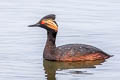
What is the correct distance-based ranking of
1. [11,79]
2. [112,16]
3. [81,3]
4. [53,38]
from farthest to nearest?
1. [81,3]
2. [112,16]
3. [53,38]
4. [11,79]

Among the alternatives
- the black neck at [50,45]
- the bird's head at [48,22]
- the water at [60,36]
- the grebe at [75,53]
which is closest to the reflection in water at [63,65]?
the water at [60,36]

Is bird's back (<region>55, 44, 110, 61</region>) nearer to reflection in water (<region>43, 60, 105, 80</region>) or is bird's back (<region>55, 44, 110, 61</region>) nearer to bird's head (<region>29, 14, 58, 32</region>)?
reflection in water (<region>43, 60, 105, 80</region>)

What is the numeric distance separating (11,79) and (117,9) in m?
10.8

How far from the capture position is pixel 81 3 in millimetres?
31312

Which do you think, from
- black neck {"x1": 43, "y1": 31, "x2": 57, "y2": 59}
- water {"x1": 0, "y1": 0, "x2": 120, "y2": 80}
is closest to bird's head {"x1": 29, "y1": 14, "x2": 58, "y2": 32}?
black neck {"x1": 43, "y1": 31, "x2": 57, "y2": 59}

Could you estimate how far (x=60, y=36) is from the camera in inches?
1030

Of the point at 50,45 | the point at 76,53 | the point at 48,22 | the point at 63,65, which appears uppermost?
the point at 48,22

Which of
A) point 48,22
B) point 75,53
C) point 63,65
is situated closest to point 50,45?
point 48,22

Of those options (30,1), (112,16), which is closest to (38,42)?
(112,16)

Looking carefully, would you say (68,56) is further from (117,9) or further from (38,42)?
(117,9)

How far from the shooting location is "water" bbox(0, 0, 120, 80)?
2156 centimetres

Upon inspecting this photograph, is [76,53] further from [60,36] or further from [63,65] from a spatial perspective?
[60,36]

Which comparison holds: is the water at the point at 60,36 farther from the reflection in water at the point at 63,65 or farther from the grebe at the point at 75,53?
the grebe at the point at 75,53

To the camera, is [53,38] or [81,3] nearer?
[53,38]
